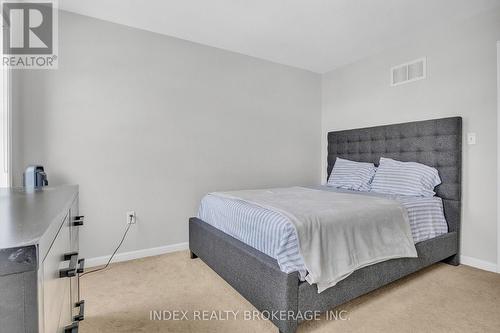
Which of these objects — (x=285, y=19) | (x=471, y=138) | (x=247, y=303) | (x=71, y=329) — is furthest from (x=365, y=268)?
(x=285, y=19)

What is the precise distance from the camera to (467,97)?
97.7 inches

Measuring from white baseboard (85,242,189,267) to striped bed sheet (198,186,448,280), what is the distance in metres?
0.55

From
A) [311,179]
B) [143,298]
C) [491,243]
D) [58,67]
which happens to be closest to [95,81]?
[58,67]

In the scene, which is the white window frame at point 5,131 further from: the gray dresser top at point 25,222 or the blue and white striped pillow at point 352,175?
the blue and white striped pillow at point 352,175

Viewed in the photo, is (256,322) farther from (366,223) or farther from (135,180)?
(135,180)

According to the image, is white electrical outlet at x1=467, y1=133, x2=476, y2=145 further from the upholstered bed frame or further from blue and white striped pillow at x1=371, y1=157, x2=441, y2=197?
blue and white striped pillow at x1=371, y1=157, x2=441, y2=197

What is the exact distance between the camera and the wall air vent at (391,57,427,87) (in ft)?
9.22

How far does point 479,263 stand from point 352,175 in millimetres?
1392

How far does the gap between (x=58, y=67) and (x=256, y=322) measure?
265 cm

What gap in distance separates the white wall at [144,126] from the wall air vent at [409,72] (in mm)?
1401

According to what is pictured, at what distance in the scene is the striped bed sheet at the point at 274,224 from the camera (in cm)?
149

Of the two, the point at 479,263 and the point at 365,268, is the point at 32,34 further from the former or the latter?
the point at 479,263

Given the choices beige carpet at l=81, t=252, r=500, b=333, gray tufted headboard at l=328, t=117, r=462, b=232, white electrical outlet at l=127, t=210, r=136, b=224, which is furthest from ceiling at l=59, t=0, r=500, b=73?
beige carpet at l=81, t=252, r=500, b=333

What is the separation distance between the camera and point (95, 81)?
8.04ft
